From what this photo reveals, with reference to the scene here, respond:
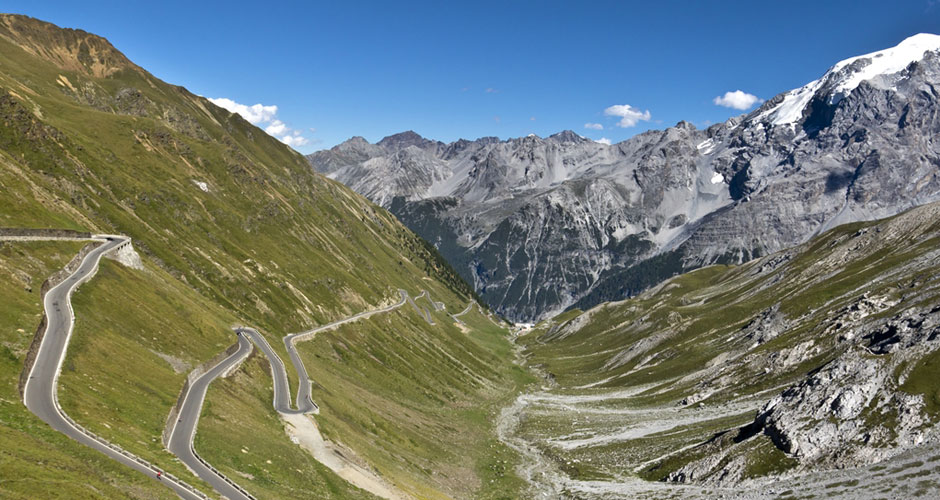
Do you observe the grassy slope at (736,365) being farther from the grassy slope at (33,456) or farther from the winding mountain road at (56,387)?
the grassy slope at (33,456)

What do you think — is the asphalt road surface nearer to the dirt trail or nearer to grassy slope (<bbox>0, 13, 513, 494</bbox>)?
grassy slope (<bbox>0, 13, 513, 494</bbox>)

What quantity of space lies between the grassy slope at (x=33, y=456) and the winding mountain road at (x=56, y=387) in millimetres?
1401

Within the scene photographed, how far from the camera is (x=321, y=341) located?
138m

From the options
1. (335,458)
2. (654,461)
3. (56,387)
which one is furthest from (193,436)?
(654,461)

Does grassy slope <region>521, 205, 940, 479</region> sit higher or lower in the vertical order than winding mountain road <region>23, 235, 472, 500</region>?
lower

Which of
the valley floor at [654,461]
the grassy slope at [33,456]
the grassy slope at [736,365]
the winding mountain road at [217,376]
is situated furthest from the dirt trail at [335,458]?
the grassy slope at [736,365]

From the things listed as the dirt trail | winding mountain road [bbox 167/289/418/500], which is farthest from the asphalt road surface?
the dirt trail

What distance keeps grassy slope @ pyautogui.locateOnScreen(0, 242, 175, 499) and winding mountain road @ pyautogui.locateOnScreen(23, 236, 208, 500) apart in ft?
4.60

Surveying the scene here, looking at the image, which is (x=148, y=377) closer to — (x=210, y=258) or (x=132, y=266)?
(x=132, y=266)

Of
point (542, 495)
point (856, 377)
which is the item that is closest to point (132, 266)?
point (542, 495)

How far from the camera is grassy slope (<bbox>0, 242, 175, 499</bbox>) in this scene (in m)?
33.2

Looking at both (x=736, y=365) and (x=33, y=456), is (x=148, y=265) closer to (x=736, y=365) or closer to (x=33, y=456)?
(x=33, y=456)

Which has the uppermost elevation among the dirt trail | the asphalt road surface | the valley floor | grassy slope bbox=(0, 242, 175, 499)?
grassy slope bbox=(0, 242, 175, 499)

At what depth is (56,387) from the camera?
5072 centimetres
